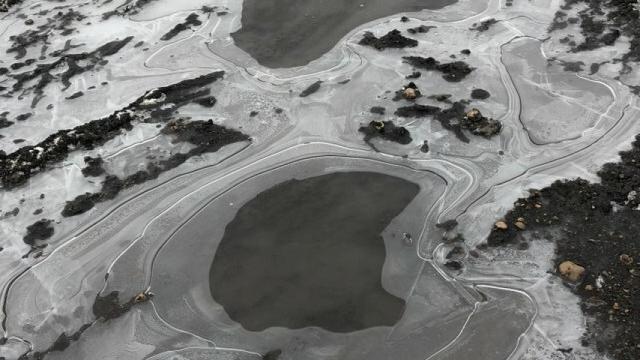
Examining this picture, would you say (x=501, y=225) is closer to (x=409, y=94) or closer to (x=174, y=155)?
(x=409, y=94)

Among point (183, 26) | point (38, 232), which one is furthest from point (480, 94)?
point (38, 232)

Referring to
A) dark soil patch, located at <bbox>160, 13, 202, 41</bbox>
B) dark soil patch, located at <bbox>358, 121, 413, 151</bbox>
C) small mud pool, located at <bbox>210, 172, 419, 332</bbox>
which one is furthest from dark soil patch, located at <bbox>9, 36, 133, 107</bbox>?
dark soil patch, located at <bbox>358, 121, 413, 151</bbox>

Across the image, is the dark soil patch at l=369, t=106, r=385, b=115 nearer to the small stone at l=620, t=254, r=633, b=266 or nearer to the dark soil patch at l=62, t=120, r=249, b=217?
the dark soil patch at l=62, t=120, r=249, b=217

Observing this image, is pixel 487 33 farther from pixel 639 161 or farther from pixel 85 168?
pixel 85 168

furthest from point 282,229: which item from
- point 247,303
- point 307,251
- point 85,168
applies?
point 85,168

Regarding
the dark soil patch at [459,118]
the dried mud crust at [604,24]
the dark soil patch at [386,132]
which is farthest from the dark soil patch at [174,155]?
the dried mud crust at [604,24]

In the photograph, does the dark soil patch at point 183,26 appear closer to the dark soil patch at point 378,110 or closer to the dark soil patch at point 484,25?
the dark soil patch at point 378,110
